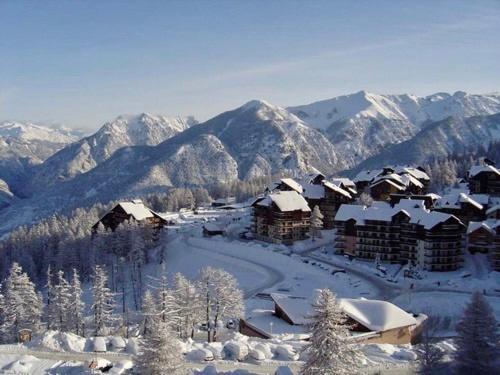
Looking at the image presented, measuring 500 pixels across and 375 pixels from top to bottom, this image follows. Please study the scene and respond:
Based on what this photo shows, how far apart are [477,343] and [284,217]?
3127 inches

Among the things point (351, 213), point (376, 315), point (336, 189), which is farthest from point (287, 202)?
point (376, 315)

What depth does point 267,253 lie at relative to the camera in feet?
352

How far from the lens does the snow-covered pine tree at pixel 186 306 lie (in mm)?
64688

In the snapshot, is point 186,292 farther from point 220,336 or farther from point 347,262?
point 347,262

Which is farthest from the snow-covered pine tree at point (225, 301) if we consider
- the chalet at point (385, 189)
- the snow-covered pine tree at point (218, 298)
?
the chalet at point (385, 189)

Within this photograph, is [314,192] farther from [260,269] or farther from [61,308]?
[61,308]

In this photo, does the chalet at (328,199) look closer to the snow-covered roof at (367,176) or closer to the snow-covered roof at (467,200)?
the snow-covered roof at (367,176)

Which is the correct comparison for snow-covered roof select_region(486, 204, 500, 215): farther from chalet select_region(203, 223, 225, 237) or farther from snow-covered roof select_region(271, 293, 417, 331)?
chalet select_region(203, 223, 225, 237)

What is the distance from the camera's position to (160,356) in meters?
34.5

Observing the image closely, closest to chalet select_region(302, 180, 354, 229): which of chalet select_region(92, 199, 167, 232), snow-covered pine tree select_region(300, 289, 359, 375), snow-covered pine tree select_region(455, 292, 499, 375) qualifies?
chalet select_region(92, 199, 167, 232)

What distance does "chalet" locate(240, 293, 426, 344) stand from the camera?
5791 centimetres

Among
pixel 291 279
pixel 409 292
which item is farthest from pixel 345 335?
pixel 291 279

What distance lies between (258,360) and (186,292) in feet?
70.1

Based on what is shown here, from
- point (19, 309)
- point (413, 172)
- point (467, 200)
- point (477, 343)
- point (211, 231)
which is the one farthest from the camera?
point (413, 172)
